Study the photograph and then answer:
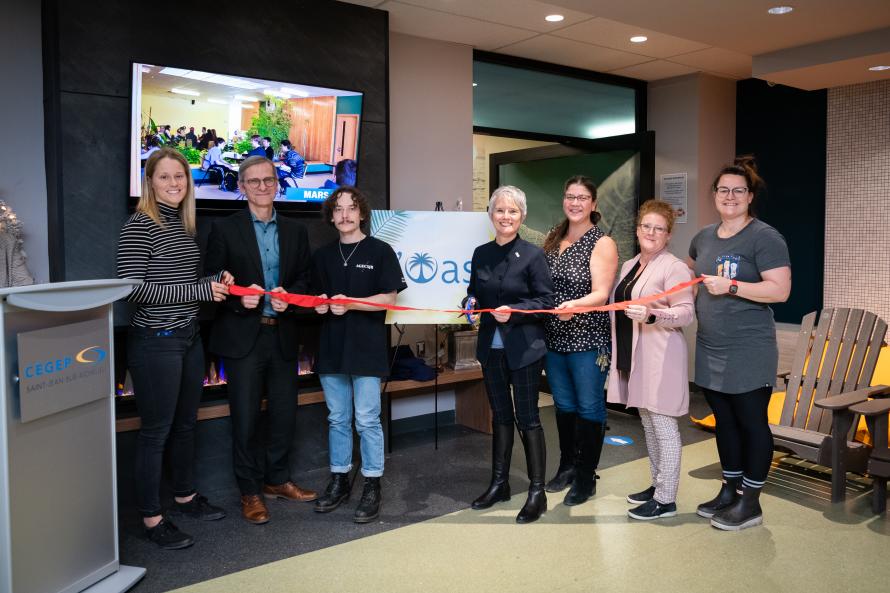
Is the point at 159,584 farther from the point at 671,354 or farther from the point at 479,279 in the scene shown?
the point at 671,354

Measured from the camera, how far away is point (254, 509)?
11.4 feet

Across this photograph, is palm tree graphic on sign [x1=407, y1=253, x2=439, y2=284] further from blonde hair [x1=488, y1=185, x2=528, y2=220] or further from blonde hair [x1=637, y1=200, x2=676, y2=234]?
blonde hair [x1=637, y1=200, x2=676, y2=234]

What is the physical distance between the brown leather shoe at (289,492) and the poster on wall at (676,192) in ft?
14.0

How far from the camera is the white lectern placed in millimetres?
Answer: 2307

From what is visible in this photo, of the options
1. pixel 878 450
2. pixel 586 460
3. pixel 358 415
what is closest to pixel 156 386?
pixel 358 415

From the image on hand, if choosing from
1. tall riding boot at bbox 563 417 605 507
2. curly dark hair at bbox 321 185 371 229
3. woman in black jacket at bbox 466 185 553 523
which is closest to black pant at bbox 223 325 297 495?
curly dark hair at bbox 321 185 371 229

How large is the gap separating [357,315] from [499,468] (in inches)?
42.6

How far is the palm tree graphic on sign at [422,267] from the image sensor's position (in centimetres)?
414

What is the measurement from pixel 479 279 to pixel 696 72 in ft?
13.2

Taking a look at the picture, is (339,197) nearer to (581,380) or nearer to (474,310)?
(474,310)

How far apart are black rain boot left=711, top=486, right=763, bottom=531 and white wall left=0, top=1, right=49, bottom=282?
3.79m

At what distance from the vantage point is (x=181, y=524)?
3430mm

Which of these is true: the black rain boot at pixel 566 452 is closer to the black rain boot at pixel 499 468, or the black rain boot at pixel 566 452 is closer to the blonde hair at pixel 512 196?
the black rain boot at pixel 499 468

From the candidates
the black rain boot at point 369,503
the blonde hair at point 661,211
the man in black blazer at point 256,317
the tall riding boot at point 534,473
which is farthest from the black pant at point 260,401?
the blonde hair at point 661,211
